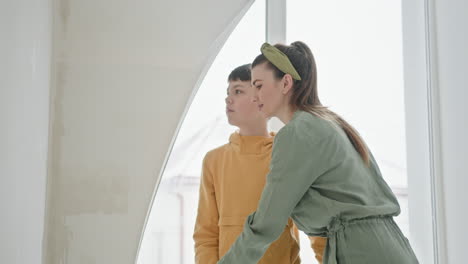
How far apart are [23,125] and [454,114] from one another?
4.60ft

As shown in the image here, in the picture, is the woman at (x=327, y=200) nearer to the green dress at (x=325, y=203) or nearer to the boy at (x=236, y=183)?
the green dress at (x=325, y=203)

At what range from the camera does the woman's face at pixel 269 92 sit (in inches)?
57.8

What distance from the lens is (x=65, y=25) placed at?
163cm

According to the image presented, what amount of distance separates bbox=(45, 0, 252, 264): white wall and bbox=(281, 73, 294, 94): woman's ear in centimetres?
38

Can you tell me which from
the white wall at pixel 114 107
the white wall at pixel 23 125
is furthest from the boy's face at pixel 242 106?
the white wall at pixel 23 125

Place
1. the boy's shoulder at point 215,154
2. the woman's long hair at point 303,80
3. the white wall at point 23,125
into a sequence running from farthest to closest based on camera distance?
the boy's shoulder at point 215,154 < the woman's long hair at point 303,80 < the white wall at point 23,125

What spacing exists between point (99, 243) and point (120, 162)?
26cm

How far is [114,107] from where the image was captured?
166 cm

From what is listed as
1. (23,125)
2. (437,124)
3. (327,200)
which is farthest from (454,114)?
(23,125)

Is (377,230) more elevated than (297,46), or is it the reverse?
(297,46)

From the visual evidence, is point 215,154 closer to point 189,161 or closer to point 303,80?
point 189,161

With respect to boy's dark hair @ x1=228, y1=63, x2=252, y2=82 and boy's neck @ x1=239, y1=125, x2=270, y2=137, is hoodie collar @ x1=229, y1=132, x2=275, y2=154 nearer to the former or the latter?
boy's neck @ x1=239, y1=125, x2=270, y2=137

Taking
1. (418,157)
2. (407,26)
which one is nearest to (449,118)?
(418,157)

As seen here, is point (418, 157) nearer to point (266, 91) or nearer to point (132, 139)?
point (266, 91)
